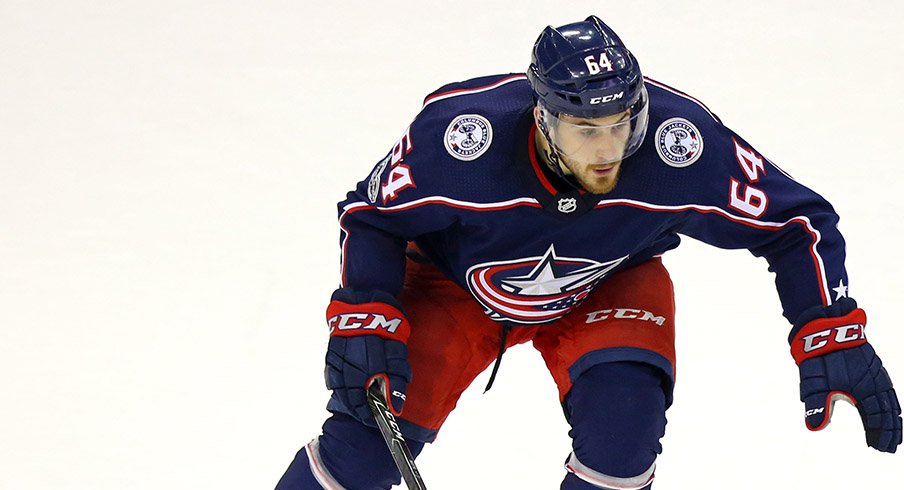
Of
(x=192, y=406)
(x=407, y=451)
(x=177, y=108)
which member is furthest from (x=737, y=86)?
(x=407, y=451)

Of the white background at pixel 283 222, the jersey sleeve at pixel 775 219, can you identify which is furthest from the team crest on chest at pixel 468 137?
the white background at pixel 283 222

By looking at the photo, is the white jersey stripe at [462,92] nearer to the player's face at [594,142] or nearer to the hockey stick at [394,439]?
the player's face at [594,142]

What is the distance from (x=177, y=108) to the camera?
5.11 m

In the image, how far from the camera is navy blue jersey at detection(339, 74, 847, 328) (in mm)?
2877

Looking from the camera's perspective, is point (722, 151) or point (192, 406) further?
point (192, 406)

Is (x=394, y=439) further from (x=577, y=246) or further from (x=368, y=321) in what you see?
(x=577, y=246)

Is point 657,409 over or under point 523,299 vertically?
under

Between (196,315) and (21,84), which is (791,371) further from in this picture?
(21,84)

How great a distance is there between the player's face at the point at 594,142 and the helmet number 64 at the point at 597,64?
0.08 meters

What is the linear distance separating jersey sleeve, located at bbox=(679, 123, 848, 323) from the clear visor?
20cm

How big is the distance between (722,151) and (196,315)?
1790 millimetres

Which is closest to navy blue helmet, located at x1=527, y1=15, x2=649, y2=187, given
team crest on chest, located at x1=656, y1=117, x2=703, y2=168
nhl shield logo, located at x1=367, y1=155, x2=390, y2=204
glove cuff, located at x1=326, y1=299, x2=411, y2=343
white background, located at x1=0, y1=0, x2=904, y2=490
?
team crest on chest, located at x1=656, y1=117, x2=703, y2=168

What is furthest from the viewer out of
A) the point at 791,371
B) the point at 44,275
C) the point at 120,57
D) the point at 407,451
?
the point at 120,57

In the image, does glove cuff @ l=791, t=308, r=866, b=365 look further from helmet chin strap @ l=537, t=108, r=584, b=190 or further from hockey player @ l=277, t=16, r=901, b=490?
helmet chin strap @ l=537, t=108, r=584, b=190
